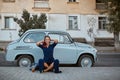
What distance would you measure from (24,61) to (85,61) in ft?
8.71

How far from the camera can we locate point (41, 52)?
18.3 meters

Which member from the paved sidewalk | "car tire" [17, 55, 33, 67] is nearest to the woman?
the paved sidewalk

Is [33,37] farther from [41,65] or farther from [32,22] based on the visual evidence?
[32,22]

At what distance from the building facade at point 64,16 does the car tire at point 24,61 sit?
76.6 ft

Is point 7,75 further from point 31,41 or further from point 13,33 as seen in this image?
point 13,33

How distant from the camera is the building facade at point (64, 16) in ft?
138

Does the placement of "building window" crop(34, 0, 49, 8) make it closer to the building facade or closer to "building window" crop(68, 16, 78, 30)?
the building facade

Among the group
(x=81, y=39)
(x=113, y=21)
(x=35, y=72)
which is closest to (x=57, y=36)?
(x=35, y=72)

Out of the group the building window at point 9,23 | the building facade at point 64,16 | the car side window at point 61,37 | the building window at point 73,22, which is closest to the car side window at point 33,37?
the car side window at point 61,37

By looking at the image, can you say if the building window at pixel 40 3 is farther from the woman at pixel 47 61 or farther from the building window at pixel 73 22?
the woman at pixel 47 61

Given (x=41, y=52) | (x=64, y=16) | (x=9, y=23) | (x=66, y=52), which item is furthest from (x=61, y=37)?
(x=9, y=23)

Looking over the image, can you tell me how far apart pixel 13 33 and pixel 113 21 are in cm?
1191

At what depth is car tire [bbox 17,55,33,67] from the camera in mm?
18391

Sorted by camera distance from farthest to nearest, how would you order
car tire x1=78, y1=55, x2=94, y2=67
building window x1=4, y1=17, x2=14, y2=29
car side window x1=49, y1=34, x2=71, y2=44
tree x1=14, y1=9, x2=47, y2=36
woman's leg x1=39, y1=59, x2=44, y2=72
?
1. building window x1=4, y1=17, x2=14, y2=29
2. tree x1=14, y1=9, x2=47, y2=36
3. car side window x1=49, y1=34, x2=71, y2=44
4. car tire x1=78, y1=55, x2=94, y2=67
5. woman's leg x1=39, y1=59, x2=44, y2=72
